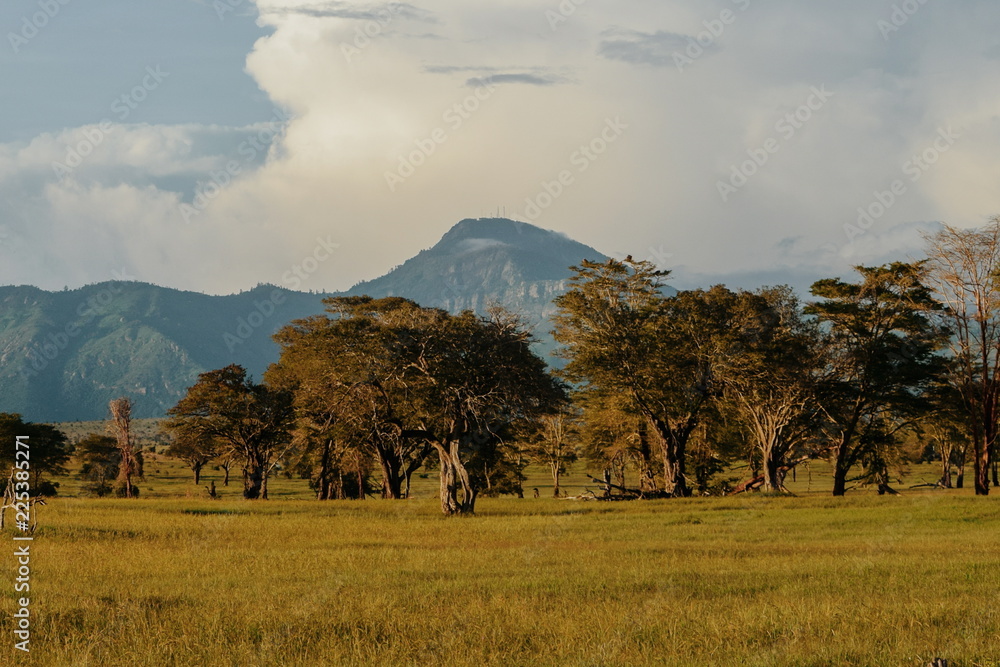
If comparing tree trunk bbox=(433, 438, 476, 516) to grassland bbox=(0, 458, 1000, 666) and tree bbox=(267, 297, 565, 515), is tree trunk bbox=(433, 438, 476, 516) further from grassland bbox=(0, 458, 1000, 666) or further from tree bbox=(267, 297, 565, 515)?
grassland bbox=(0, 458, 1000, 666)

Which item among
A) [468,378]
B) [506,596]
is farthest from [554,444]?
[506,596]

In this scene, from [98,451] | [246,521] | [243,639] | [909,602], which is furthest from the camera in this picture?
[98,451]

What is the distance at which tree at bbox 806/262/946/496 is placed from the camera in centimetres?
5556

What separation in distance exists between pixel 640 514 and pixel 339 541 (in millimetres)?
19095

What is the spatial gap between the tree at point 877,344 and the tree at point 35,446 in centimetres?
6245

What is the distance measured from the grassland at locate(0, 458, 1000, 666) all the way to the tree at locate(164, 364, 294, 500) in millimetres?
35847

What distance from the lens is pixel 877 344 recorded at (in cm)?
5622

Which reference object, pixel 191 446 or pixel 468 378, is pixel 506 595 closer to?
pixel 468 378

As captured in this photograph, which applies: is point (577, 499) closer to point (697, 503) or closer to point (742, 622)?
point (697, 503)

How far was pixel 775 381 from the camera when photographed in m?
56.5

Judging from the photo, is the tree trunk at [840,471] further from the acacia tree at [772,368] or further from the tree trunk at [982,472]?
the tree trunk at [982,472]

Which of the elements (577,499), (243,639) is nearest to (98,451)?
(577,499)

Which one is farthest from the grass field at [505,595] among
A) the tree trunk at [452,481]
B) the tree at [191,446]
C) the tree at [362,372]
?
the tree at [191,446]

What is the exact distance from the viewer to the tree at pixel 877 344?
55.6m
